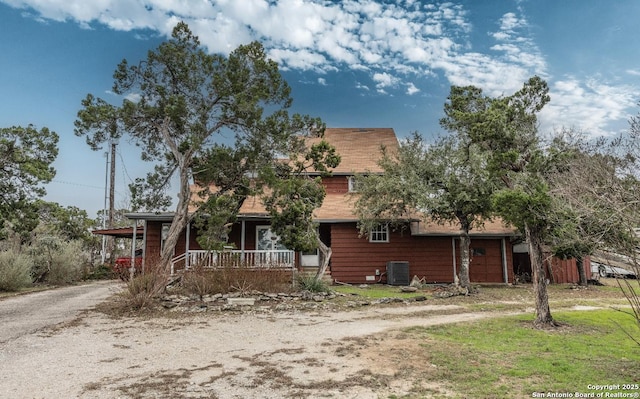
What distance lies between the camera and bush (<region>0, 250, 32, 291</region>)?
16.2 m

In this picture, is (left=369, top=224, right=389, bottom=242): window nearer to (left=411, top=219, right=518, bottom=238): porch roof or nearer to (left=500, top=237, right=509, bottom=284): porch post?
(left=411, top=219, right=518, bottom=238): porch roof

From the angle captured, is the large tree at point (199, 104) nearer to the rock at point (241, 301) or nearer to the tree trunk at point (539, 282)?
the rock at point (241, 301)

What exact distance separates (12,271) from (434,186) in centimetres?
1807

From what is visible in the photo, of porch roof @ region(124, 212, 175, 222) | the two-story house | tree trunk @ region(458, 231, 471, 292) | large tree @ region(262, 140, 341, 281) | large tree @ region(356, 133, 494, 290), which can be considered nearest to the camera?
large tree @ region(262, 140, 341, 281)

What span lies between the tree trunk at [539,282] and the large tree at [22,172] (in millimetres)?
17735

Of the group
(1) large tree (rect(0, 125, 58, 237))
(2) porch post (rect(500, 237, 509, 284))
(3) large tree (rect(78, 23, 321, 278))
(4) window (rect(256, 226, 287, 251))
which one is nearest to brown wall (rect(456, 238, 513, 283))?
(2) porch post (rect(500, 237, 509, 284))

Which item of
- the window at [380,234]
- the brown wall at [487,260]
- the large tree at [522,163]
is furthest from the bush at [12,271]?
the brown wall at [487,260]

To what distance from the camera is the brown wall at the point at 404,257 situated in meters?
18.9

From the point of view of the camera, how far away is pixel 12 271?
16.2 m

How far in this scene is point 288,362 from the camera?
595cm

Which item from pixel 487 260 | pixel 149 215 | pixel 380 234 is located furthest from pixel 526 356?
pixel 149 215

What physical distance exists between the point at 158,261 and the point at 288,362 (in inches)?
289

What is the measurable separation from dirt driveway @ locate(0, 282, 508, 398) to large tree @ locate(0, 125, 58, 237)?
28.0ft

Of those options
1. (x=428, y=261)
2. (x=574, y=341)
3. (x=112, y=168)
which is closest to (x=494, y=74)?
(x=428, y=261)
